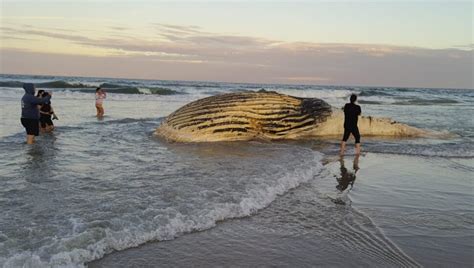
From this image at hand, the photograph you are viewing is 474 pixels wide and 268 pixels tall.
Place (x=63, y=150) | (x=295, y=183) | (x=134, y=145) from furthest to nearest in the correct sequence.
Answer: (x=134, y=145)
(x=63, y=150)
(x=295, y=183)

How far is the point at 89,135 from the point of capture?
10.0 metres

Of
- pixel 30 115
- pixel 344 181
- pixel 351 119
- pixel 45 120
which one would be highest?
pixel 351 119

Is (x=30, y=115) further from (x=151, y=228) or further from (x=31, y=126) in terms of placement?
(x=151, y=228)

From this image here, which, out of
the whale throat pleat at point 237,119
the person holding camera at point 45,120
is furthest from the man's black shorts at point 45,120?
the whale throat pleat at point 237,119

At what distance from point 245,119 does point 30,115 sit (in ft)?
15.5

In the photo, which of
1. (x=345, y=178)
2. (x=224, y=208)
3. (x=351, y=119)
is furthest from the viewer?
(x=351, y=119)

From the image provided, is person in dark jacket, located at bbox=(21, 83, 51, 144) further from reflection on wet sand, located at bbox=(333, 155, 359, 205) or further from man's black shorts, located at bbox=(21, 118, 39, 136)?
reflection on wet sand, located at bbox=(333, 155, 359, 205)

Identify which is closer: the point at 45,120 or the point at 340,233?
the point at 340,233

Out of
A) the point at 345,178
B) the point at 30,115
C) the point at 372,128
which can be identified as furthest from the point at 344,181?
the point at 30,115

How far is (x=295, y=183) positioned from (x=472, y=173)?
3.70 metres

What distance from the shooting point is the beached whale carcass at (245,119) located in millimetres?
9867

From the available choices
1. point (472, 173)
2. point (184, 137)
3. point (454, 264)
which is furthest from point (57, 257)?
point (472, 173)

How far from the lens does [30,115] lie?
989 cm

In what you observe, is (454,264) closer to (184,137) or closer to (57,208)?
(57,208)
